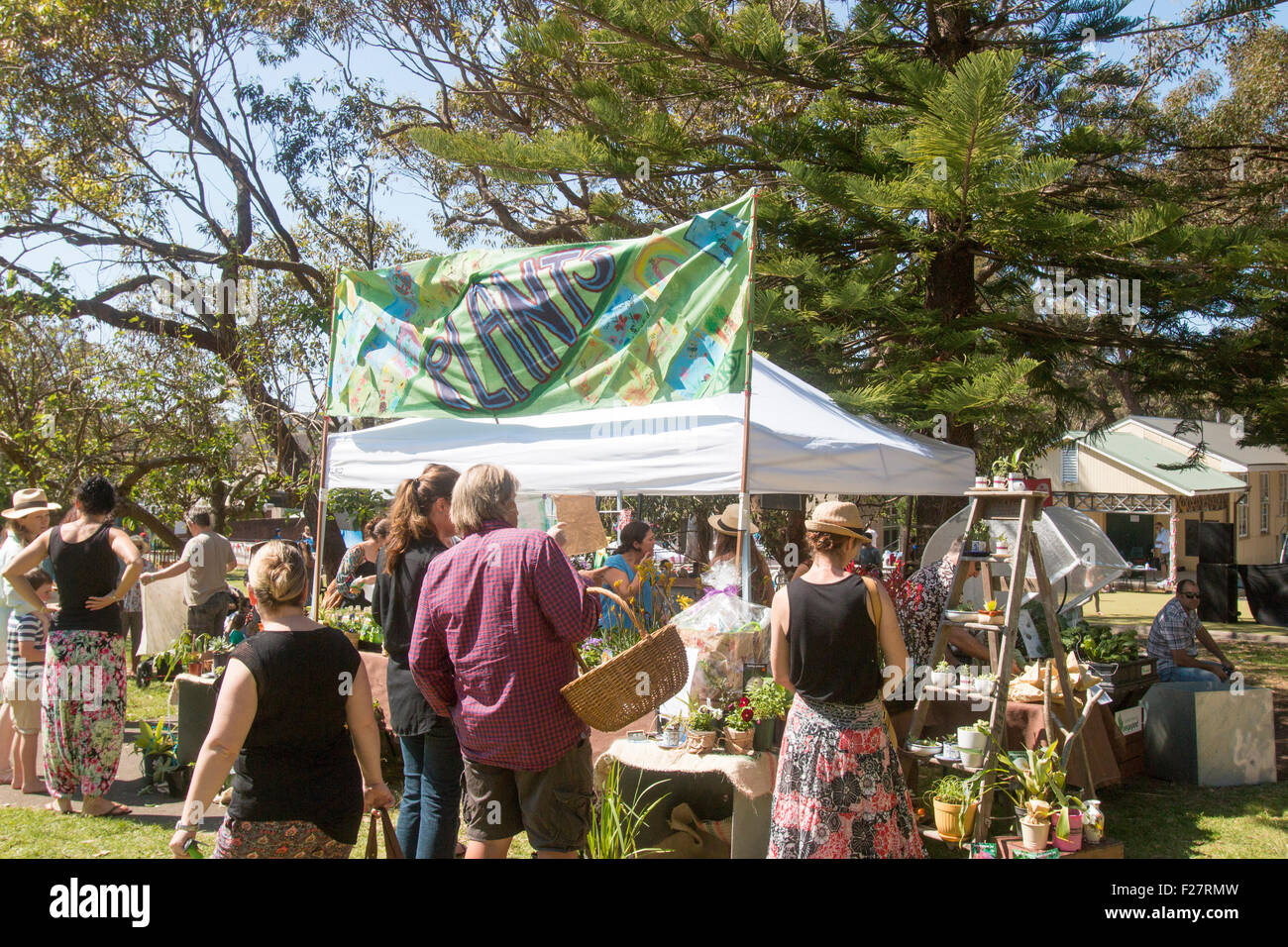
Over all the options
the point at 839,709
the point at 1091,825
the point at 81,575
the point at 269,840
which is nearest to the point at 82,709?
the point at 81,575

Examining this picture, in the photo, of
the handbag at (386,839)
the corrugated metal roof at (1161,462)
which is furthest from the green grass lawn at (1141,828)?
the corrugated metal roof at (1161,462)

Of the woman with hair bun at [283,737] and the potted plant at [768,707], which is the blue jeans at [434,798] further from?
the potted plant at [768,707]

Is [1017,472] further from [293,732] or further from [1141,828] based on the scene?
[293,732]

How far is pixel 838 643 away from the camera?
135 inches

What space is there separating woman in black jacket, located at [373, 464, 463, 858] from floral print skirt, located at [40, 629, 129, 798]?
2.08 metres

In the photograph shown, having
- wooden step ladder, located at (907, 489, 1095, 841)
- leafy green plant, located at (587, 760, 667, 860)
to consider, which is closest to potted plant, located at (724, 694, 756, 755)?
leafy green plant, located at (587, 760, 667, 860)

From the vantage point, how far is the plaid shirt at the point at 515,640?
2928 millimetres

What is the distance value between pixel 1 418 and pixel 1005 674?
12806 millimetres

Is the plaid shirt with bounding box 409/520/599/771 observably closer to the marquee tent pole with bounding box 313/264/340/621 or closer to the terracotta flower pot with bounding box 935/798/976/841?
the terracotta flower pot with bounding box 935/798/976/841

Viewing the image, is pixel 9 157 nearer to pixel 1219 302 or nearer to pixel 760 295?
pixel 760 295

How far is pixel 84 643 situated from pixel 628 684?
133 inches

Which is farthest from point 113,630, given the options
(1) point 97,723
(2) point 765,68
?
(2) point 765,68

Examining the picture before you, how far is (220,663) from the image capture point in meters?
5.71

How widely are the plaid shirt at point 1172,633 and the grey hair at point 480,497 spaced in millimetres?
5369
